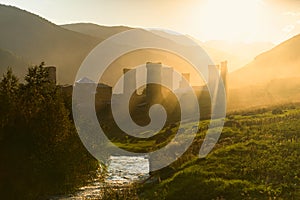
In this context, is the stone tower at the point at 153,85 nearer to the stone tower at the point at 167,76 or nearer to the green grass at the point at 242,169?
the stone tower at the point at 167,76

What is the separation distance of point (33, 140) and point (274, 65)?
502ft

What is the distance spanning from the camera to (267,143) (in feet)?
106

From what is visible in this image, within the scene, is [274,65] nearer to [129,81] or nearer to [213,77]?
[213,77]

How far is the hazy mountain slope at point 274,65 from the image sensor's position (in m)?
145

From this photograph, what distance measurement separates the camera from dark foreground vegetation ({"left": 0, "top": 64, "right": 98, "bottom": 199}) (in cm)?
1831

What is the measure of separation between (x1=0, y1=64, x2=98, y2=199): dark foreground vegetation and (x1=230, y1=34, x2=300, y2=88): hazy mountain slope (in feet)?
387

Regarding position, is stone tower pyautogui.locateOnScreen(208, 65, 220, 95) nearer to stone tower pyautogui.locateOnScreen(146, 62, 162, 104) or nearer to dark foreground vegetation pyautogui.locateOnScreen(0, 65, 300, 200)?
stone tower pyautogui.locateOnScreen(146, 62, 162, 104)

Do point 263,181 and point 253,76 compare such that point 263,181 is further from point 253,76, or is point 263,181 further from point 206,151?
point 253,76

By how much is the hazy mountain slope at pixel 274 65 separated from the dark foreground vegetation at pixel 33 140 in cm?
11790

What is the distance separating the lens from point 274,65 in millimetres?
161625

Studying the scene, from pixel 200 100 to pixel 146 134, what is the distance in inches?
648

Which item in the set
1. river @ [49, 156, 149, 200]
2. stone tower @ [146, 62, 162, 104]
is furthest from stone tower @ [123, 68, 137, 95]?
river @ [49, 156, 149, 200]

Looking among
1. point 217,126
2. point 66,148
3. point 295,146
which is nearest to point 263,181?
point 295,146

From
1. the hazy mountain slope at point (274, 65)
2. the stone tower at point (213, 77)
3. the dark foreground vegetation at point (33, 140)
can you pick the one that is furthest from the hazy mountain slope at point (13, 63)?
the dark foreground vegetation at point (33, 140)
